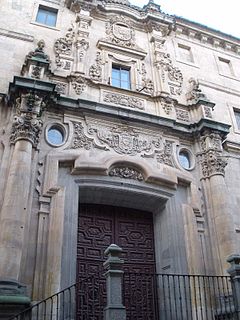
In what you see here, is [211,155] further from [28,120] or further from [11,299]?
[11,299]

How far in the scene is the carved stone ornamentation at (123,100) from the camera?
11.9m

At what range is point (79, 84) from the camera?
1166cm

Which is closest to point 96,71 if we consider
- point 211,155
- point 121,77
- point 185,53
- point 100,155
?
point 121,77

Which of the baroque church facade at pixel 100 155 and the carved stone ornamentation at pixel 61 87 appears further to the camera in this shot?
→ the carved stone ornamentation at pixel 61 87

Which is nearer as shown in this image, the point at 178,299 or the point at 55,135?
the point at 178,299

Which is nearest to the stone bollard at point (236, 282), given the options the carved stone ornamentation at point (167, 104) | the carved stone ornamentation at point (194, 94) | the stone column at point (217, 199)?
the stone column at point (217, 199)

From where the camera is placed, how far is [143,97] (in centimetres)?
1251

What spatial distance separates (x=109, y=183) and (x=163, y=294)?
10.7ft

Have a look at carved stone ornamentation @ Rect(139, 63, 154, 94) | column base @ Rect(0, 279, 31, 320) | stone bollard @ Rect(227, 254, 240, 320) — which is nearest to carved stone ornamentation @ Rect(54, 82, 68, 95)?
carved stone ornamentation @ Rect(139, 63, 154, 94)

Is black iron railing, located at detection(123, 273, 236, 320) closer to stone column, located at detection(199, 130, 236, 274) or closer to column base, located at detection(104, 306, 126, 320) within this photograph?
stone column, located at detection(199, 130, 236, 274)

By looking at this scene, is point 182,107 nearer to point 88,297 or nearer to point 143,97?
point 143,97

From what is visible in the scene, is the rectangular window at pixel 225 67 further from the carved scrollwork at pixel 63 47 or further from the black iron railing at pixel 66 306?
the black iron railing at pixel 66 306

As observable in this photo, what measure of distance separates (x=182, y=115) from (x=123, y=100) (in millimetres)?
2248

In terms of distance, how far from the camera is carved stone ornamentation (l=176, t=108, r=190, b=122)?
12680mm
